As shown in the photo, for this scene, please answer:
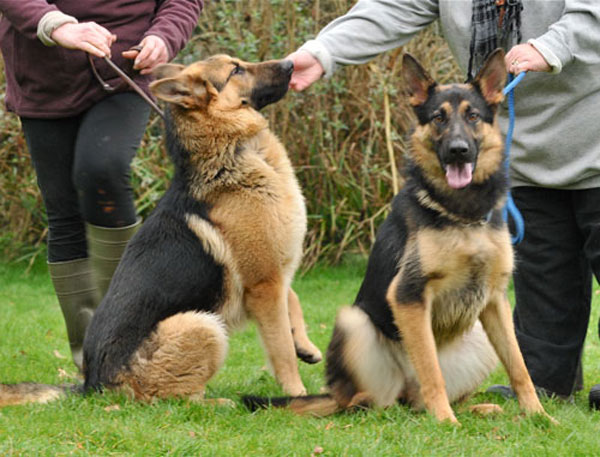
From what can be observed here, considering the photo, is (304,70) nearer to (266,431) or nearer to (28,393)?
(266,431)

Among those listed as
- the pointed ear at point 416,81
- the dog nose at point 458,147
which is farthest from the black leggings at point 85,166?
the dog nose at point 458,147

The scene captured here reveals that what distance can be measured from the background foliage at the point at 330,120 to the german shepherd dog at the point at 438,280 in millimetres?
4333

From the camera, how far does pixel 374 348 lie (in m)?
3.91

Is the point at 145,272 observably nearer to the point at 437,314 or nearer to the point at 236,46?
the point at 437,314

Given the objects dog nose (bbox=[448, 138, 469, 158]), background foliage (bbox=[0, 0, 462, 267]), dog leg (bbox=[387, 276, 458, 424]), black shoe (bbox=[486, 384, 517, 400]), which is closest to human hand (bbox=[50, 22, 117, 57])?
dog nose (bbox=[448, 138, 469, 158])

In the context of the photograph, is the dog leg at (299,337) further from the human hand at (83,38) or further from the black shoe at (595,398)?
the human hand at (83,38)

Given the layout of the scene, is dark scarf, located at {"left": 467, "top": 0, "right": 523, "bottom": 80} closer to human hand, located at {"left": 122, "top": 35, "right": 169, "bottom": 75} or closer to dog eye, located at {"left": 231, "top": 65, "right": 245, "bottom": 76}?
dog eye, located at {"left": 231, "top": 65, "right": 245, "bottom": 76}

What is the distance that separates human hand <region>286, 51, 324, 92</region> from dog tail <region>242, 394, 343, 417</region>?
5.15ft


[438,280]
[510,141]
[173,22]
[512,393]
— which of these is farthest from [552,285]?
[173,22]

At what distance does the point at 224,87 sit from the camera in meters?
4.39

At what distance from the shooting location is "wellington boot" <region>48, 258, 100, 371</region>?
4.57m

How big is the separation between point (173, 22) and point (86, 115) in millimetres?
682

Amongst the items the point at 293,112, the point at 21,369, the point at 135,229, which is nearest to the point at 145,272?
the point at 135,229

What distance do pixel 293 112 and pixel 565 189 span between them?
14.3ft
